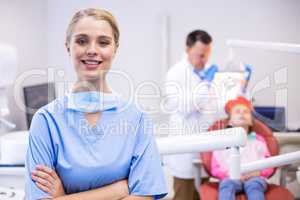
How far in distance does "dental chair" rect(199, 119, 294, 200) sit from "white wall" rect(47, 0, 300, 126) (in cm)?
24

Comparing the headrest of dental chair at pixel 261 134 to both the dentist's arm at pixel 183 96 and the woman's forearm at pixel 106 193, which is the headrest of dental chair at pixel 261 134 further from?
the woman's forearm at pixel 106 193

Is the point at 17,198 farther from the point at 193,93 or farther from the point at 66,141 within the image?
the point at 193,93

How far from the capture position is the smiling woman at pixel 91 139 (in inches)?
39.9

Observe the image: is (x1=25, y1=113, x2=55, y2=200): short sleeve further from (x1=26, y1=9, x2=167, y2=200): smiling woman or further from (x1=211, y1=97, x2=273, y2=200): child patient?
(x1=211, y1=97, x2=273, y2=200): child patient

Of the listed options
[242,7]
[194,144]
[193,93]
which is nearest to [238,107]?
[193,93]

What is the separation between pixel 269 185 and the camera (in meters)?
1.98

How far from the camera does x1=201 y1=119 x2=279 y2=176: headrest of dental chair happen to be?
2109 mm

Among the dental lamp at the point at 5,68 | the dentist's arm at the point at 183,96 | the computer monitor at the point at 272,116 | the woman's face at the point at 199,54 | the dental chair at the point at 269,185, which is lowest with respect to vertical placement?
the dental chair at the point at 269,185

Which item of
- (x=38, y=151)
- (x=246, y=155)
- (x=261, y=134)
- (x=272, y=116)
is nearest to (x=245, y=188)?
(x=246, y=155)

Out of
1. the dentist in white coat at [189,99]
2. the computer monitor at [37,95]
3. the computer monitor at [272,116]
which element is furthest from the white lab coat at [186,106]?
the computer monitor at [37,95]

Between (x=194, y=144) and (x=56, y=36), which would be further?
(x=56, y=36)

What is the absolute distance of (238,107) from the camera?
6.91ft

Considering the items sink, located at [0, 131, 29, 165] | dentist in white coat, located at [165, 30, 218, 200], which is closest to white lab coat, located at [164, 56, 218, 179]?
dentist in white coat, located at [165, 30, 218, 200]

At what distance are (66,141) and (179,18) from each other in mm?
1598
